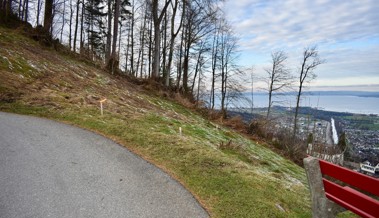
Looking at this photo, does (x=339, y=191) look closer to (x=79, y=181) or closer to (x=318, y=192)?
(x=318, y=192)

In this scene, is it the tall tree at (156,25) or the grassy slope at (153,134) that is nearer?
the grassy slope at (153,134)

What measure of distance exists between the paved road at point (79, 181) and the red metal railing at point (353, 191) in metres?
2.16

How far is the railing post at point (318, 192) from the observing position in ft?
11.9

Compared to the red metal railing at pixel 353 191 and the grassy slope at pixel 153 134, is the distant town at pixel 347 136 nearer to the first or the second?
the grassy slope at pixel 153 134

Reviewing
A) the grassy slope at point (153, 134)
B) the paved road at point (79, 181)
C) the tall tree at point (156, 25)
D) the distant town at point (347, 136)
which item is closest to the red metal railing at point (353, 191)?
the grassy slope at point (153, 134)

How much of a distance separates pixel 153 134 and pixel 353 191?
6528 mm

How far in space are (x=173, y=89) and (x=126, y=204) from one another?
63.2ft

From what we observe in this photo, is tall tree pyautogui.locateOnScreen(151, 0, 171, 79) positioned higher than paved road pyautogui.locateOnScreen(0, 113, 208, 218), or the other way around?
tall tree pyautogui.locateOnScreen(151, 0, 171, 79)

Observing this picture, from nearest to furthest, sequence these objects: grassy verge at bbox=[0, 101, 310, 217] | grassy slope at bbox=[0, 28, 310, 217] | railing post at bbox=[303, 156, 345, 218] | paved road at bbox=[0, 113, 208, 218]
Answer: railing post at bbox=[303, 156, 345, 218], paved road at bbox=[0, 113, 208, 218], grassy verge at bbox=[0, 101, 310, 217], grassy slope at bbox=[0, 28, 310, 217]

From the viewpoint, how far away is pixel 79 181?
18.4 feet

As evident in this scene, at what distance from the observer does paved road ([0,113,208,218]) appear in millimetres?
4621

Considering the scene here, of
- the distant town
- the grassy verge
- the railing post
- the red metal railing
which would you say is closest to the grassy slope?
the grassy verge

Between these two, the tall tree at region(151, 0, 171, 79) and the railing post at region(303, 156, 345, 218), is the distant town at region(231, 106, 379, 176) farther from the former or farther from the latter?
the railing post at region(303, 156, 345, 218)

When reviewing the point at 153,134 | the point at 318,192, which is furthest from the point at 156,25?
the point at 318,192
